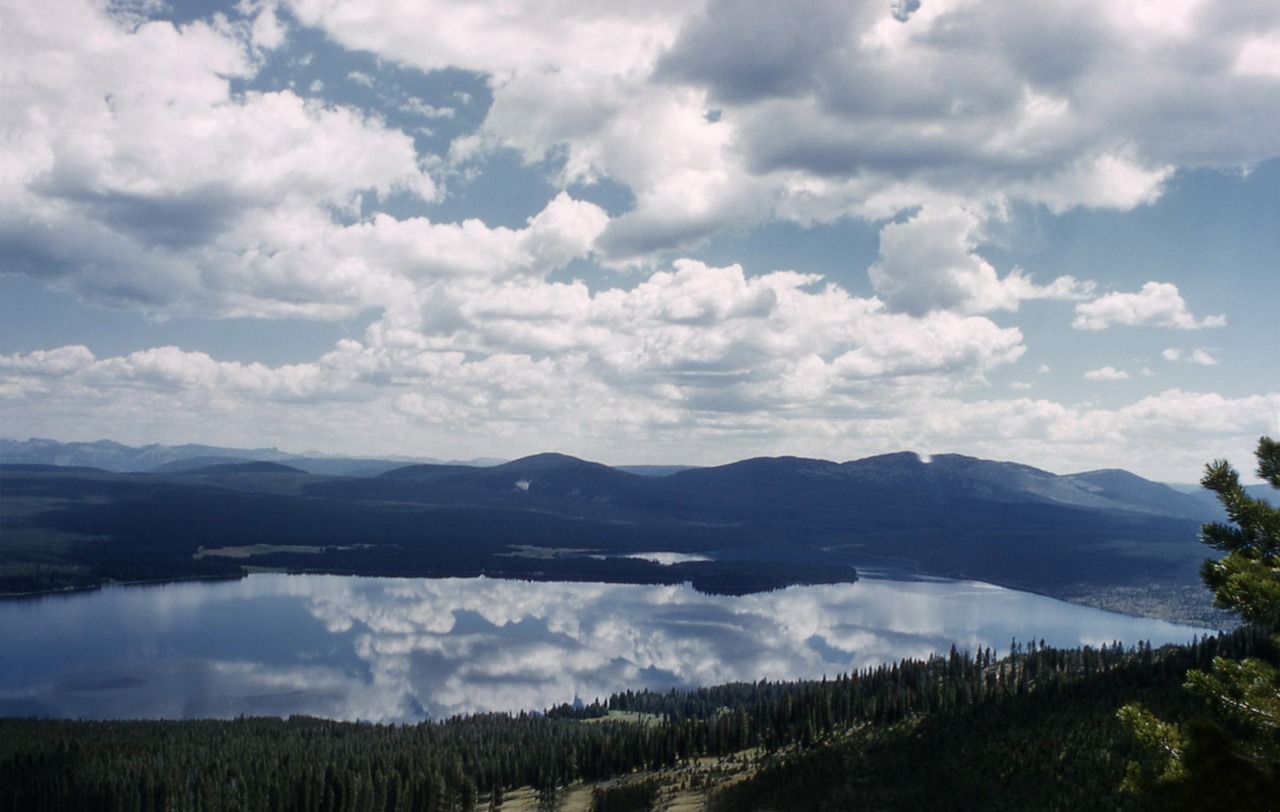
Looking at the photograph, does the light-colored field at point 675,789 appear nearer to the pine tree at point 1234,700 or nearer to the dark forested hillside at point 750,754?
the dark forested hillside at point 750,754

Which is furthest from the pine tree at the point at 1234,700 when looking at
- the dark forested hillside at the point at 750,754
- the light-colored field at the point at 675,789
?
→ the light-colored field at the point at 675,789

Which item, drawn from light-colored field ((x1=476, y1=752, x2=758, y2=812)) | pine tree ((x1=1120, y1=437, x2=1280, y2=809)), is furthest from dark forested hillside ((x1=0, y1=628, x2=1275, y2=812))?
pine tree ((x1=1120, y1=437, x2=1280, y2=809))

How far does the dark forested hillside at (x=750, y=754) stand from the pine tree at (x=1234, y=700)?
209 ft

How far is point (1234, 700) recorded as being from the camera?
55.0 feet

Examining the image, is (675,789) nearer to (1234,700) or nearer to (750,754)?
(750,754)

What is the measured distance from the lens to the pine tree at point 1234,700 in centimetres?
1595

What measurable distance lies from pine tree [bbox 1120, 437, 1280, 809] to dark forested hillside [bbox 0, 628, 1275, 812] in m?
63.7

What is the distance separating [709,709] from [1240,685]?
16653 centimetres

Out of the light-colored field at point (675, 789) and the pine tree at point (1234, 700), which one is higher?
the pine tree at point (1234, 700)

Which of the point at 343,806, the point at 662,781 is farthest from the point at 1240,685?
the point at 343,806

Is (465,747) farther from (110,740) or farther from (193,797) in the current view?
(110,740)

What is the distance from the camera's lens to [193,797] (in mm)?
105000

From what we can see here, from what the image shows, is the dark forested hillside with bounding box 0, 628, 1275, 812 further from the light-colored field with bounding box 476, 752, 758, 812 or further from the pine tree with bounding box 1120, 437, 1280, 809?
the pine tree with bounding box 1120, 437, 1280, 809

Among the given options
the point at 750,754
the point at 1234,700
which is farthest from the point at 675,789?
the point at 1234,700
